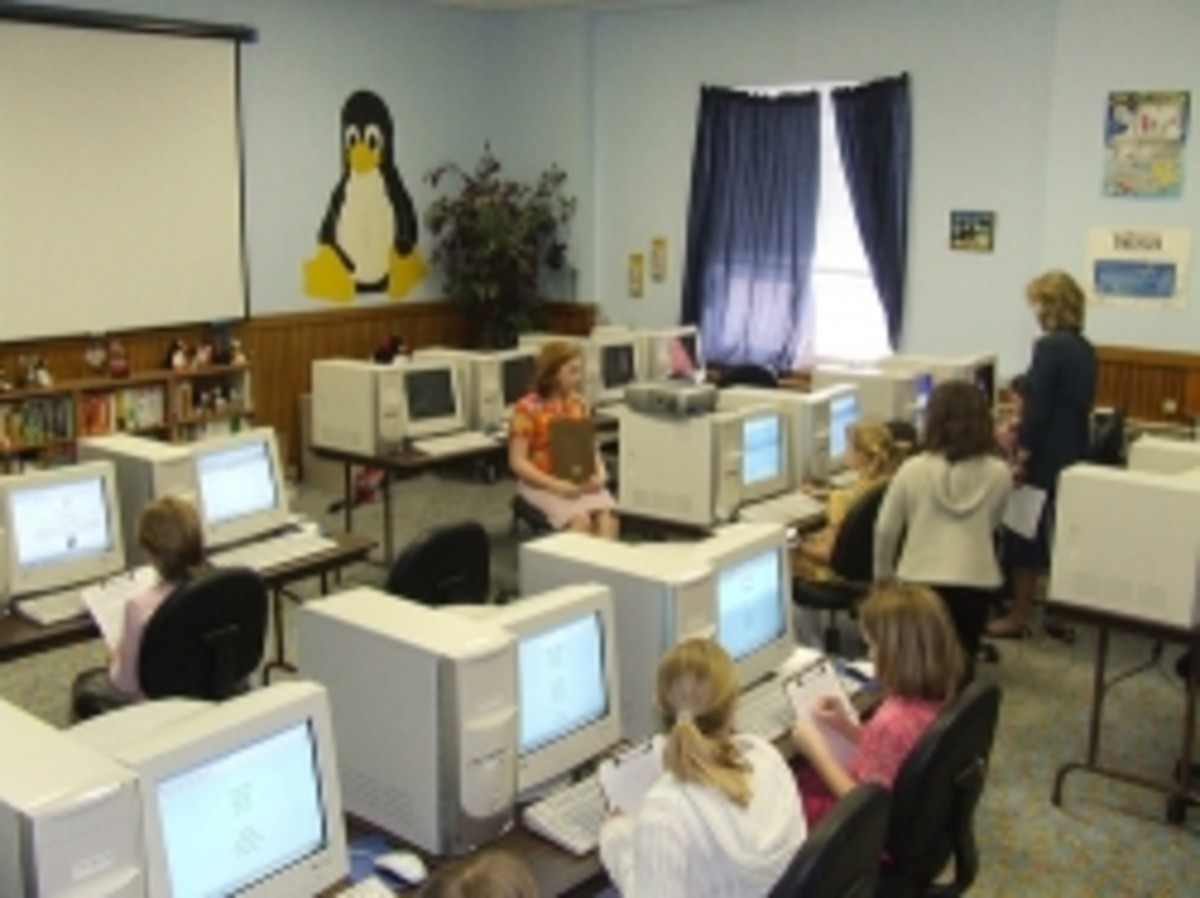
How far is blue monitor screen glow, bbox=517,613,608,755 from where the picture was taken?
267 centimetres

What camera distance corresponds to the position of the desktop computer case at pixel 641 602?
2922 mm

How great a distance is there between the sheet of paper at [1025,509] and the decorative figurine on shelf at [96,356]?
15.9 feet

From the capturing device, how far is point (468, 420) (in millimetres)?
6793

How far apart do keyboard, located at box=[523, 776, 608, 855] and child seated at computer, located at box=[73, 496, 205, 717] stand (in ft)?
4.75

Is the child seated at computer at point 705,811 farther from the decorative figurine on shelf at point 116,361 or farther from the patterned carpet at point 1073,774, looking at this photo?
the decorative figurine on shelf at point 116,361

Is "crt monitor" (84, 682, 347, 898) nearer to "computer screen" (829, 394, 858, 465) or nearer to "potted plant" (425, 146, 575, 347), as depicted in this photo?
"computer screen" (829, 394, 858, 465)

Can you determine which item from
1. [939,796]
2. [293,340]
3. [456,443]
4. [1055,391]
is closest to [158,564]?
[939,796]

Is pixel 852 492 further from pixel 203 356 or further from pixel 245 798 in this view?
pixel 203 356

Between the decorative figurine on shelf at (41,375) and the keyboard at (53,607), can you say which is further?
the decorative figurine on shelf at (41,375)

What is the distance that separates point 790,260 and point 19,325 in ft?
14.9

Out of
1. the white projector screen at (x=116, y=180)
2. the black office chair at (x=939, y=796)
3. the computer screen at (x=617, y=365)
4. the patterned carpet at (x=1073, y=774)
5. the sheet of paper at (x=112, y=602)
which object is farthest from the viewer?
the computer screen at (x=617, y=365)

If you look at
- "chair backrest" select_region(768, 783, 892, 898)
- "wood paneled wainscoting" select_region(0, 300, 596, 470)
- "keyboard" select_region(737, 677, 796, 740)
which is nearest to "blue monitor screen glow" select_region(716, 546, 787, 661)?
"keyboard" select_region(737, 677, 796, 740)

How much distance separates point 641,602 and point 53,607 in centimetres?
201

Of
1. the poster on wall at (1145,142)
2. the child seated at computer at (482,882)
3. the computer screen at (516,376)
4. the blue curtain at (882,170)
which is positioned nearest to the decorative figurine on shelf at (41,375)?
the computer screen at (516,376)
